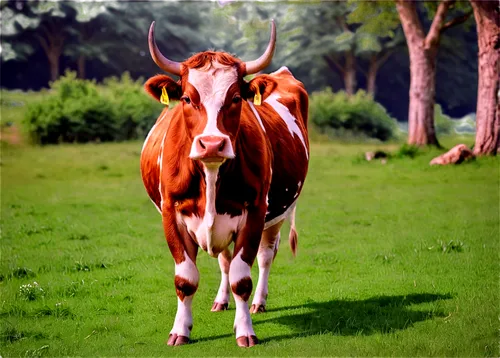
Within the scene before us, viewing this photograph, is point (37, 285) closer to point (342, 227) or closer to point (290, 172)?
point (290, 172)

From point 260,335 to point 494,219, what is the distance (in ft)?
24.7

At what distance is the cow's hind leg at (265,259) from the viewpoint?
8.14 metres

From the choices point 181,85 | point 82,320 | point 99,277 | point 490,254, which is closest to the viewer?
A: point 181,85

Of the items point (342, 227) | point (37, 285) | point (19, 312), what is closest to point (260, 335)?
point (19, 312)

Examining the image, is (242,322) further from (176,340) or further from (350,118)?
(350,118)

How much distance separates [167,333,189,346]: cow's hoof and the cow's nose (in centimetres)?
178

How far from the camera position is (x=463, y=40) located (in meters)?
57.0

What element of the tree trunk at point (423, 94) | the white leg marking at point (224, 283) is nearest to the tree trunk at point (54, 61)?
the tree trunk at point (423, 94)

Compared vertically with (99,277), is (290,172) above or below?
above

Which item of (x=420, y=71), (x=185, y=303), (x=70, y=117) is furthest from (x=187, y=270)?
(x=70, y=117)

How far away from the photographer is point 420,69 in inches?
976

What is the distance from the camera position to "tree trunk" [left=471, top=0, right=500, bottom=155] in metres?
20.5

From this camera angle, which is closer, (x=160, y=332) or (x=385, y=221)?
(x=160, y=332)

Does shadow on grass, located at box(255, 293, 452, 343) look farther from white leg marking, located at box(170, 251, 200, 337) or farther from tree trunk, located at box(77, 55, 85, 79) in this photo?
tree trunk, located at box(77, 55, 85, 79)
